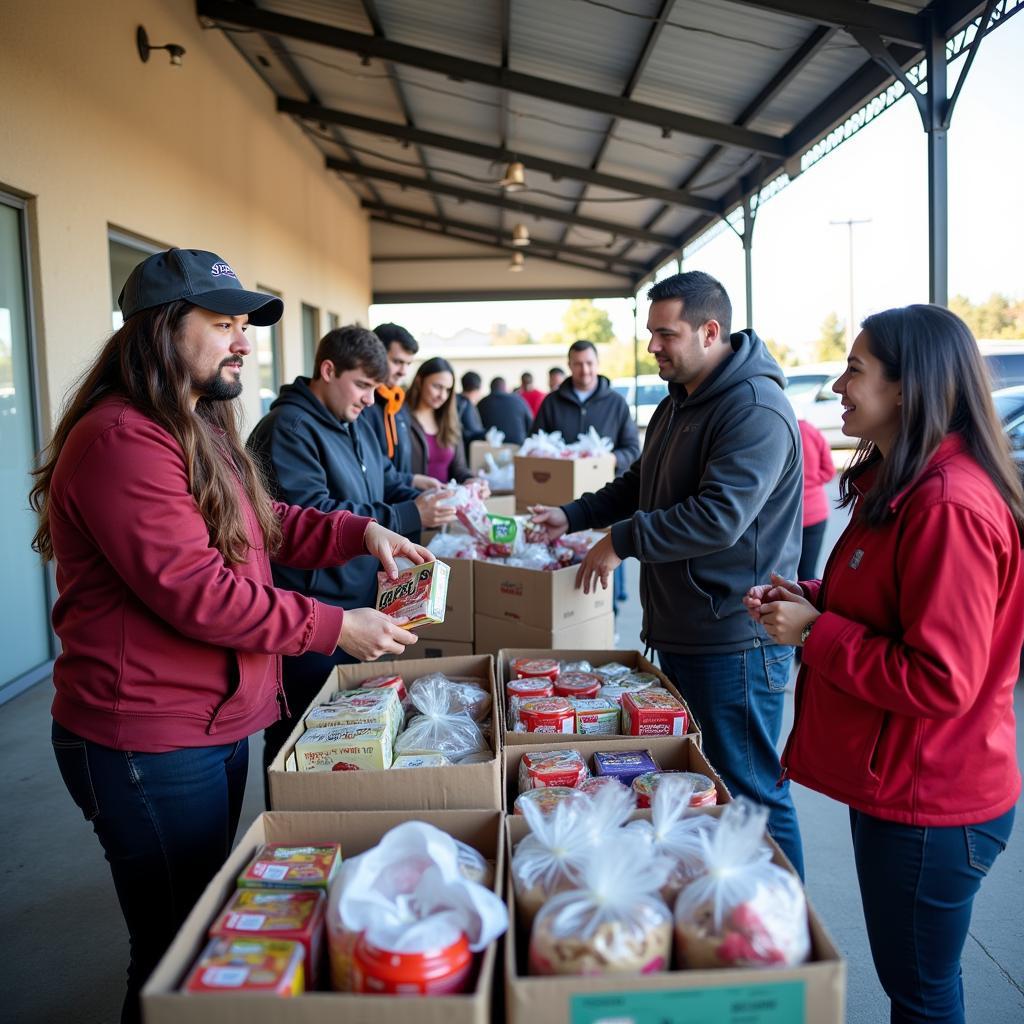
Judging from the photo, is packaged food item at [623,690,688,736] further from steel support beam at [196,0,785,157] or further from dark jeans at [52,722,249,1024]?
steel support beam at [196,0,785,157]

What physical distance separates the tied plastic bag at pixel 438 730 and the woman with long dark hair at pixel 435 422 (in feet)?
10.8

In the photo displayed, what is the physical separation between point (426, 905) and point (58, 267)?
4.82 m

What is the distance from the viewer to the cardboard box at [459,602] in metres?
3.28

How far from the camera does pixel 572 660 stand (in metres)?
2.35

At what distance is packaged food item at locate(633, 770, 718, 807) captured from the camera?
1.40 meters

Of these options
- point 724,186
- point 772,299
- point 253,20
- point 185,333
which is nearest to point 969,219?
point 724,186

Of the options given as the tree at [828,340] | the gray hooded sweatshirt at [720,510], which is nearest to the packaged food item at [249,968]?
the gray hooded sweatshirt at [720,510]

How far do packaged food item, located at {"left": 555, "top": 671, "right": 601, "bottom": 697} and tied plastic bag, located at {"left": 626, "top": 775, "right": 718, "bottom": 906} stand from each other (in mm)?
654

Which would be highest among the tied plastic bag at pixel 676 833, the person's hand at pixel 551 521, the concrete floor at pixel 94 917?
the person's hand at pixel 551 521

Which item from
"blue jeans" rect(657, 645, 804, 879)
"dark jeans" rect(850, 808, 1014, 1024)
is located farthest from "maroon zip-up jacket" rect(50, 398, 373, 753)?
"blue jeans" rect(657, 645, 804, 879)

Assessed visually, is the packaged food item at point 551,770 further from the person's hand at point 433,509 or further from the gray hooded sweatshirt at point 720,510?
the person's hand at point 433,509

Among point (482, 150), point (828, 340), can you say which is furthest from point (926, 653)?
point (828, 340)

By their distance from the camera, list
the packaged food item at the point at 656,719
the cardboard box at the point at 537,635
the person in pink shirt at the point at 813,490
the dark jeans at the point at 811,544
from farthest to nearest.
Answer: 1. the dark jeans at the point at 811,544
2. the person in pink shirt at the point at 813,490
3. the cardboard box at the point at 537,635
4. the packaged food item at the point at 656,719

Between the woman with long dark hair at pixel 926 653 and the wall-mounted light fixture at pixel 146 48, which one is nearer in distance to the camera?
the woman with long dark hair at pixel 926 653
